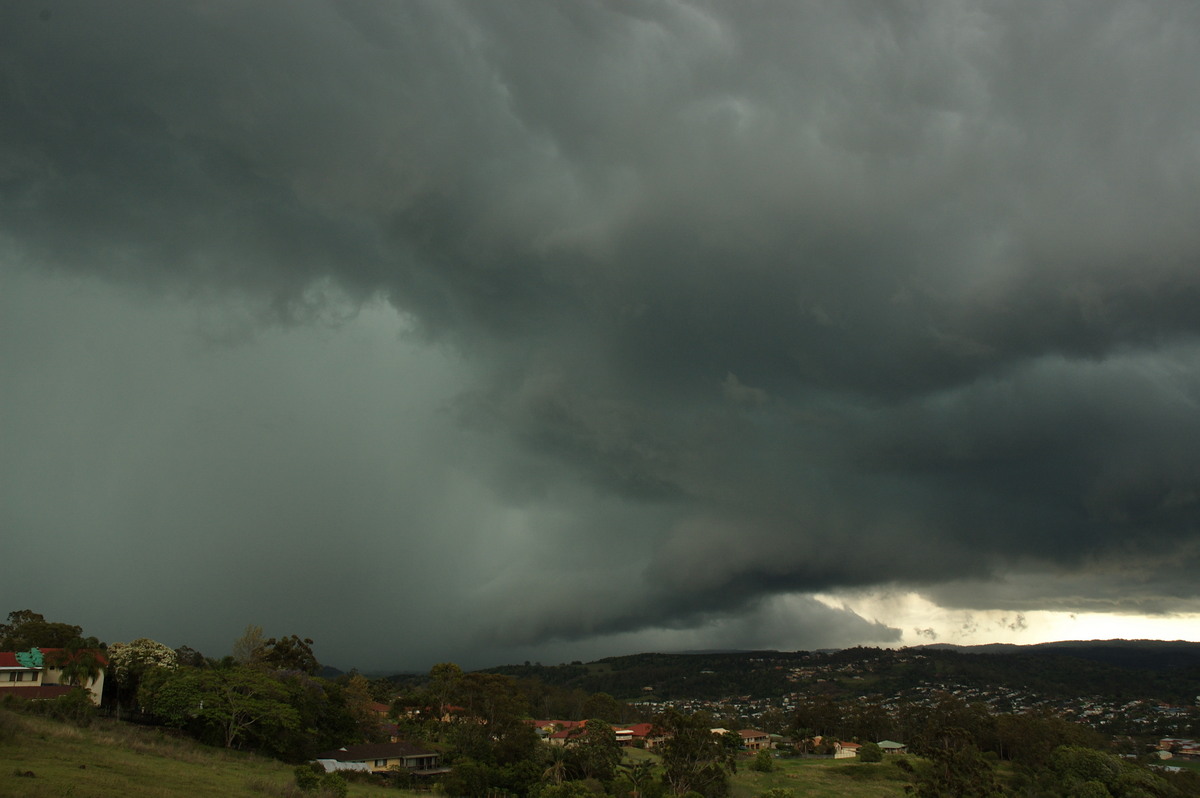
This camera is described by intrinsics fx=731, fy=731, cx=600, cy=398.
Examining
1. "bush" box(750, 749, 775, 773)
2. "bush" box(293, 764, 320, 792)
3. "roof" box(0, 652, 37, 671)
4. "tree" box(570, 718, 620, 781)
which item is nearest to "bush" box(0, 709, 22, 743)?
"bush" box(293, 764, 320, 792)

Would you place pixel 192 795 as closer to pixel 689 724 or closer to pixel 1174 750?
pixel 689 724

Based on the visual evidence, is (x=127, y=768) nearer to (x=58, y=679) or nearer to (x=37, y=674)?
(x=58, y=679)

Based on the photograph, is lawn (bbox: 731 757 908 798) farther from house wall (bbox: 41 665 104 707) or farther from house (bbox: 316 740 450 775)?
house wall (bbox: 41 665 104 707)

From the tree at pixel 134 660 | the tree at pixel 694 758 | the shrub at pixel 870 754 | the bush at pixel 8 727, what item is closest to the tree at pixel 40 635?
the tree at pixel 134 660

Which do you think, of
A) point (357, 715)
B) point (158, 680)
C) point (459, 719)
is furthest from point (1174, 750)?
point (158, 680)

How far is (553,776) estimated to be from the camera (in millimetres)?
74500

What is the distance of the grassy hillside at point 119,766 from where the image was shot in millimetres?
32688

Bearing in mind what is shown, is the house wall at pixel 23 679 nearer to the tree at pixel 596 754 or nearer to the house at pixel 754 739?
the tree at pixel 596 754

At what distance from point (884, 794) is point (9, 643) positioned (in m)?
114

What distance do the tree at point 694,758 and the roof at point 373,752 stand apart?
94.7 feet

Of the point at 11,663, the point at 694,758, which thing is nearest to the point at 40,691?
the point at 11,663

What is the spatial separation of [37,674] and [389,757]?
37894 millimetres

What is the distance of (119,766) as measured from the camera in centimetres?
4116

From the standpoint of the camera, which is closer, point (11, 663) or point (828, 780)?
point (11, 663)
